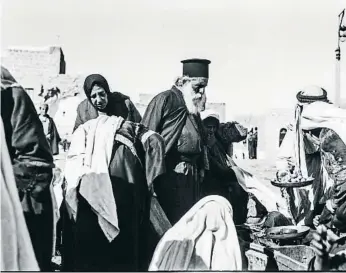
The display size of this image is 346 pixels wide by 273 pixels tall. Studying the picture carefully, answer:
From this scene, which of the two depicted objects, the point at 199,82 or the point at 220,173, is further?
the point at 220,173

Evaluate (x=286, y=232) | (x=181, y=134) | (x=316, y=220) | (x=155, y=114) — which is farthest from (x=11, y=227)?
(x=316, y=220)

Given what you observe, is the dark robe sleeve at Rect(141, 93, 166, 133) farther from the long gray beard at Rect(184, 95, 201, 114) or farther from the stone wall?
the stone wall

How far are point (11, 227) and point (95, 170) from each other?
1164 mm

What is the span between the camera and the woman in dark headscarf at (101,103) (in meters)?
5.17

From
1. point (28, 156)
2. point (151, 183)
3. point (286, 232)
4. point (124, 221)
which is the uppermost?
point (28, 156)

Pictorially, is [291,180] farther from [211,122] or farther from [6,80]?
[6,80]

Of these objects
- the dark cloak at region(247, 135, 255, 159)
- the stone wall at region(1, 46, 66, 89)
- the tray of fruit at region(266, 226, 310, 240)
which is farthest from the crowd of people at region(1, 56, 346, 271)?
the dark cloak at region(247, 135, 255, 159)

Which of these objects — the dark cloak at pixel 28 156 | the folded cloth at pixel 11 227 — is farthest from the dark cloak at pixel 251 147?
the folded cloth at pixel 11 227

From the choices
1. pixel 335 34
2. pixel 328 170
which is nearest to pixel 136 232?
pixel 328 170

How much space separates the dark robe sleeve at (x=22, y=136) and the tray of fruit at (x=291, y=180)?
8.68 feet

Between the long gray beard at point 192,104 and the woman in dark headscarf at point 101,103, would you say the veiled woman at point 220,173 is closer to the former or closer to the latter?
the long gray beard at point 192,104

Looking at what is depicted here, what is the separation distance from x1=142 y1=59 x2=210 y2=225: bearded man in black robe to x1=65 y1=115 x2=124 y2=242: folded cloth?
0.54 metres

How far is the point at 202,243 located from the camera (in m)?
4.92

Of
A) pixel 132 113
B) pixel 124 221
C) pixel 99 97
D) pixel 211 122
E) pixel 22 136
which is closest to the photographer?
pixel 22 136
